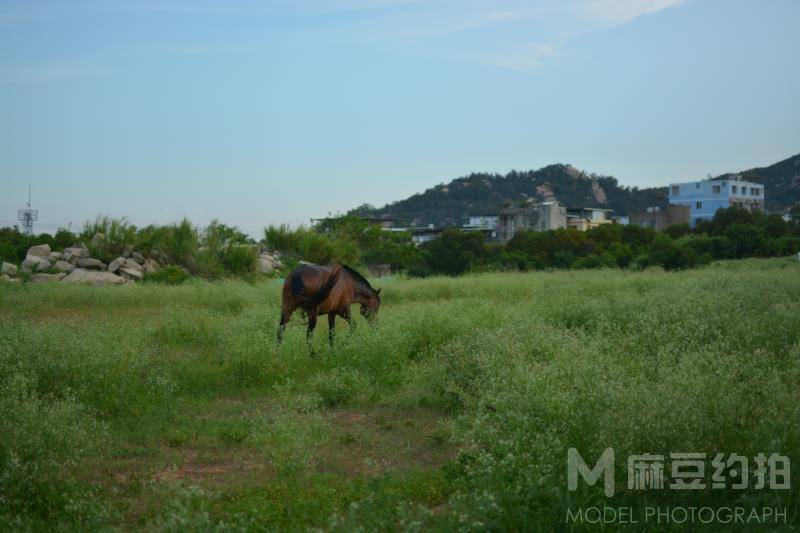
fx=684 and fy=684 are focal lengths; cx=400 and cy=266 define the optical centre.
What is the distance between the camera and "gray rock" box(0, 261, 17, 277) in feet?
72.1

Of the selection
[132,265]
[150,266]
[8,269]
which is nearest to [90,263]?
[132,265]

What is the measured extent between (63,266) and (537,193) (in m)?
76.1

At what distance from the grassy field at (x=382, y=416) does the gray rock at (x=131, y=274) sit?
11864mm

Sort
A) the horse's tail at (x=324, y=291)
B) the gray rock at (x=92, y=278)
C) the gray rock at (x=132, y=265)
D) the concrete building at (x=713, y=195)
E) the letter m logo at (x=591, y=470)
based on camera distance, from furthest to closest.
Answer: the concrete building at (x=713, y=195)
the gray rock at (x=132, y=265)
the gray rock at (x=92, y=278)
the horse's tail at (x=324, y=291)
the letter m logo at (x=591, y=470)

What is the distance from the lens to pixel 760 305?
1118 centimetres

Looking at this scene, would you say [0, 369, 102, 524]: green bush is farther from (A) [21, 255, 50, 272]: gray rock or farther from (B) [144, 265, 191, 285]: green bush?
(A) [21, 255, 50, 272]: gray rock

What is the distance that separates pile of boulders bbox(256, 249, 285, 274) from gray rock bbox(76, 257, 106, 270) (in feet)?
19.3

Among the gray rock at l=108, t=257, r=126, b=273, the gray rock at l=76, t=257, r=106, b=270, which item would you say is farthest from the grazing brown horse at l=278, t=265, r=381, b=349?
the gray rock at l=76, t=257, r=106, b=270

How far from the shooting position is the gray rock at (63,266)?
22.9 metres

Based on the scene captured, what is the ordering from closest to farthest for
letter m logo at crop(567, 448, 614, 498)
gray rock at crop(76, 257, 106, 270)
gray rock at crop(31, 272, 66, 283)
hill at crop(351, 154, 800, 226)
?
letter m logo at crop(567, 448, 614, 498)
gray rock at crop(31, 272, 66, 283)
gray rock at crop(76, 257, 106, 270)
hill at crop(351, 154, 800, 226)

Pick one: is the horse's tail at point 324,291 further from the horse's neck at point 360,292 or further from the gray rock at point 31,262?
the gray rock at point 31,262

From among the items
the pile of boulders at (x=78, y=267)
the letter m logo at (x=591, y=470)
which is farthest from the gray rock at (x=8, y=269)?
the letter m logo at (x=591, y=470)

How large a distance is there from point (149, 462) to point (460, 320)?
6534mm

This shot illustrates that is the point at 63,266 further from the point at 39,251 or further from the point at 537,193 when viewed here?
the point at 537,193
